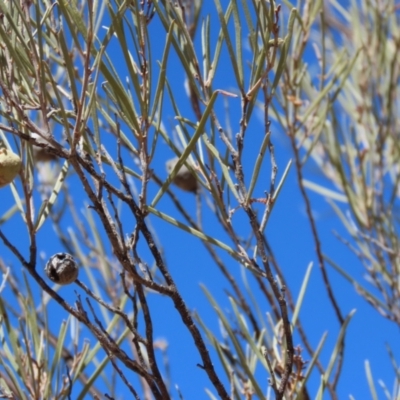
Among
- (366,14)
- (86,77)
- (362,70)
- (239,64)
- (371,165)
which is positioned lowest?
(86,77)

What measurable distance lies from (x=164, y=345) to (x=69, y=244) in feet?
0.97

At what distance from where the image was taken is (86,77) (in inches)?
17.9

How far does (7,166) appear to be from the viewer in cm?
52

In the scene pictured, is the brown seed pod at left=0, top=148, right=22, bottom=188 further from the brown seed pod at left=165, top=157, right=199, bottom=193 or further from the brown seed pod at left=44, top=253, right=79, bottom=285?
the brown seed pod at left=165, top=157, right=199, bottom=193

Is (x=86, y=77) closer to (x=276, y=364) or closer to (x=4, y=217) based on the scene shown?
(x=276, y=364)

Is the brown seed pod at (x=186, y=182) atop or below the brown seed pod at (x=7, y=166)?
atop

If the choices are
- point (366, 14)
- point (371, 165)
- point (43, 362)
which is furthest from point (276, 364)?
point (366, 14)

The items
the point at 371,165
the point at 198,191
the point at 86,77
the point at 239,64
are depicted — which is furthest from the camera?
the point at 371,165

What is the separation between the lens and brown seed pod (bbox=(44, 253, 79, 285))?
0.55 m

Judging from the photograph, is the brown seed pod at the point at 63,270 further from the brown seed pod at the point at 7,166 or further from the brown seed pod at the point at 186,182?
the brown seed pod at the point at 186,182

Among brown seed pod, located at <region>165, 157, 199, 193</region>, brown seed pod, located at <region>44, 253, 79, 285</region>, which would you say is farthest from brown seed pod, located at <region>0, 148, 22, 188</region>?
brown seed pod, located at <region>165, 157, 199, 193</region>

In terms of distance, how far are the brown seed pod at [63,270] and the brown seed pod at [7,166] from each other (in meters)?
0.08

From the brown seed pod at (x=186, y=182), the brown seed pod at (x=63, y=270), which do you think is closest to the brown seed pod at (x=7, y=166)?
the brown seed pod at (x=63, y=270)

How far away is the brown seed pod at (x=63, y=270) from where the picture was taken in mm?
550
